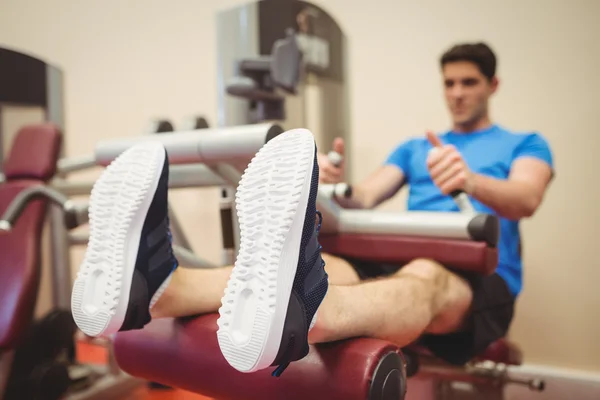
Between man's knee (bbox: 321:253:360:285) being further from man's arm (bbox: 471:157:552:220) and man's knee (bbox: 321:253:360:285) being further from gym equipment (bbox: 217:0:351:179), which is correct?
gym equipment (bbox: 217:0:351:179)

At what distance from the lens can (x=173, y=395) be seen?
1573 millimetres

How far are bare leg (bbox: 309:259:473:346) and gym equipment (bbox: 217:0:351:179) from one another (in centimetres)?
61

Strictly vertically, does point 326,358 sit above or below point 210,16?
below

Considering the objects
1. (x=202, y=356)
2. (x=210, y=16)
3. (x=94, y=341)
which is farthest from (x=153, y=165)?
(x=210, y=16)

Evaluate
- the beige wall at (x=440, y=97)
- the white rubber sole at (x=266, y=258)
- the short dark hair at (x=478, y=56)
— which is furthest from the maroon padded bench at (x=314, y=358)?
the beige wall at (x=440, y=97)

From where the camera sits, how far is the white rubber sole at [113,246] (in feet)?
2.31

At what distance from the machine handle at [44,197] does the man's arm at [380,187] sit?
0.74m

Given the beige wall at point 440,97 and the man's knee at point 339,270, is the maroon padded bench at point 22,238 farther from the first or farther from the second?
the beige wall at point 440,97

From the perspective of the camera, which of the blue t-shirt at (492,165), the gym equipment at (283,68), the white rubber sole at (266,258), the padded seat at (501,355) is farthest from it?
the gym equipment at (283,68)

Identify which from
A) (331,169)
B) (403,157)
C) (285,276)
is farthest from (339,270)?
(403,157)

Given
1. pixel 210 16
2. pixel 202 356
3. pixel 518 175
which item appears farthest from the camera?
pixel 210 16

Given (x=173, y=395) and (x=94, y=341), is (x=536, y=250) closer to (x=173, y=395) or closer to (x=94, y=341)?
(x=173, y=395)

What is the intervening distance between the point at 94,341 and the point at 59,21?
5.47 ft

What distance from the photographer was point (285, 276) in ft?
1.90
